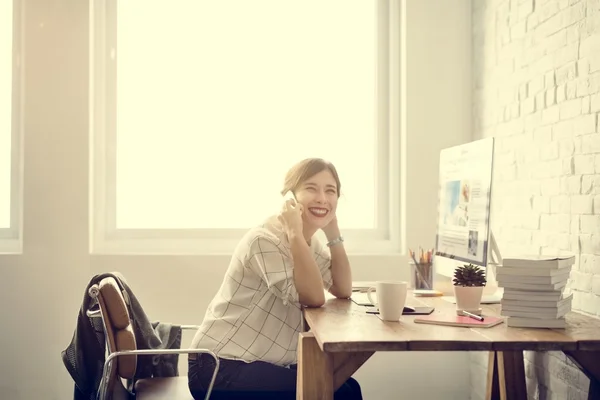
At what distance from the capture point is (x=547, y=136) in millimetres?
2646

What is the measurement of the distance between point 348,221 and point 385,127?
0.53 m

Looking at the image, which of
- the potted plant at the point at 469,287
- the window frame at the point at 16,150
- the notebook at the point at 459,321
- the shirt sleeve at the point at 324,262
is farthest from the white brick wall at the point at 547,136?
the window frame at the point at 16,150

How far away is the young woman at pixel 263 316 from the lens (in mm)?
2322

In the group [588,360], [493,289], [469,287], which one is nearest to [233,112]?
[493,289]

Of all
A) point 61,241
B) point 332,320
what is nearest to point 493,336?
point 332,320

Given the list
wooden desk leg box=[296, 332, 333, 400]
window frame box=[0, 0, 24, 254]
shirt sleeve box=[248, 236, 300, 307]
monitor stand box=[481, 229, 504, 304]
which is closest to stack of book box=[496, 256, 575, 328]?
monitor stand box=[481, 229, 504, 304]

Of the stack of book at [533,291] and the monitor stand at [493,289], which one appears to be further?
the monitor stand at [493,289]

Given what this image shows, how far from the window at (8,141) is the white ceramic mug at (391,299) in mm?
2229

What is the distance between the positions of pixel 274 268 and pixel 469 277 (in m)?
0.63

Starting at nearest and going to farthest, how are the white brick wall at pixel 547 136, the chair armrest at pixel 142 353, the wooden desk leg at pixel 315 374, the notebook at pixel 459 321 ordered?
the wooden desk leg at pixel 315 374 → the notebook at pixel 459 321 → the chair armrest at pixel 142 353 → the white brick wall at pixel 547 136

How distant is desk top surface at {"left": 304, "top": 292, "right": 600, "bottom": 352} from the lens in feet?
5.72

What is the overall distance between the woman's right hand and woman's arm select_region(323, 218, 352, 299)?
31cm

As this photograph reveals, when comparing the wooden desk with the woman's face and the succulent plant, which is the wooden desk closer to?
the succulent plant

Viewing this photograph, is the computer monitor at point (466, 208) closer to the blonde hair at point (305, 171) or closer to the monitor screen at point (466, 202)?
the monitor screen at point (466, 202)
